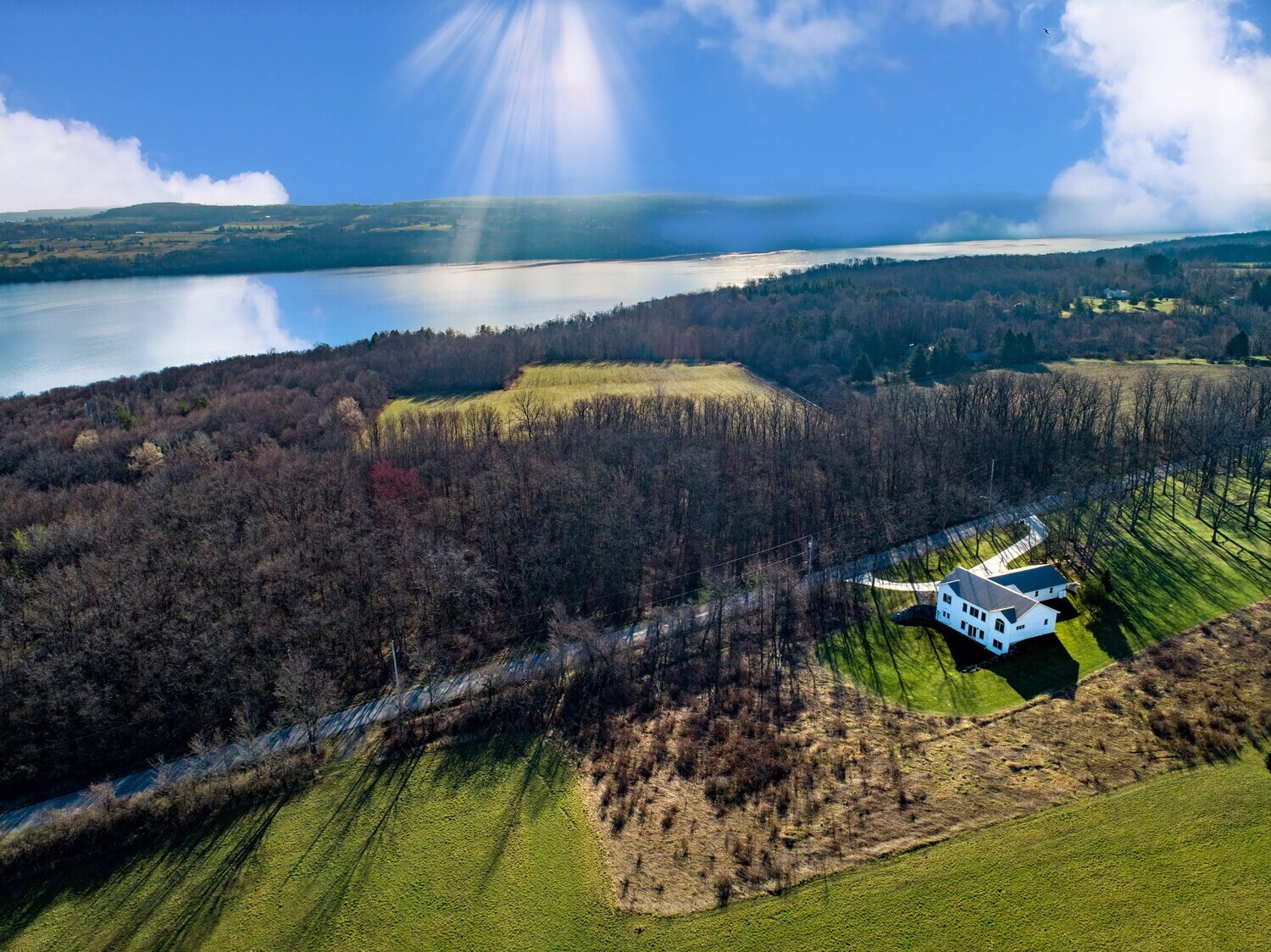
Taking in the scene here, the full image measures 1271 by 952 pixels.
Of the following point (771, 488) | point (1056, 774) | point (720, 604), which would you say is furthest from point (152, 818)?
point (771, 488)

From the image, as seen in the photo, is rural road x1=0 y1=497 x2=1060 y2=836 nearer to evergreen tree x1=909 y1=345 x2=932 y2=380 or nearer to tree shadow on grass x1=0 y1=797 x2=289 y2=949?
tree shadow on grass x1=0 y1=797 x2=289 y2=949

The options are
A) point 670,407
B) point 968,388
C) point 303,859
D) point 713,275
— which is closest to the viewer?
point 303,859

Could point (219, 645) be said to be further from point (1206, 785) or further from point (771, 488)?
point (1206, 785)

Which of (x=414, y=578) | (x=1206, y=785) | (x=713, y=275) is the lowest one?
(x=1206, y=785)

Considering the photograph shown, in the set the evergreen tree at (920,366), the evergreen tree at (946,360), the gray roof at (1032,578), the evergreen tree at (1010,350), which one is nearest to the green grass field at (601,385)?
the evergreen tree at (920,366)

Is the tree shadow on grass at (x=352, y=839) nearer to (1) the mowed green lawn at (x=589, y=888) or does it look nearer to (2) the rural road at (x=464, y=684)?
(1) the mowed green lawn at (x=589, y=888)

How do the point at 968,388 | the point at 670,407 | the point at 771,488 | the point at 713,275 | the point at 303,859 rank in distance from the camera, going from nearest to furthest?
the point at 303,859
the point at 771,488
the point at 670,407
the point at 968,388
the point at 713,275

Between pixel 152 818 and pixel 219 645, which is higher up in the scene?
pixel 219 645

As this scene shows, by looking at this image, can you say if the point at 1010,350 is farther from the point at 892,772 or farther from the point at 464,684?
the point at 464,684
